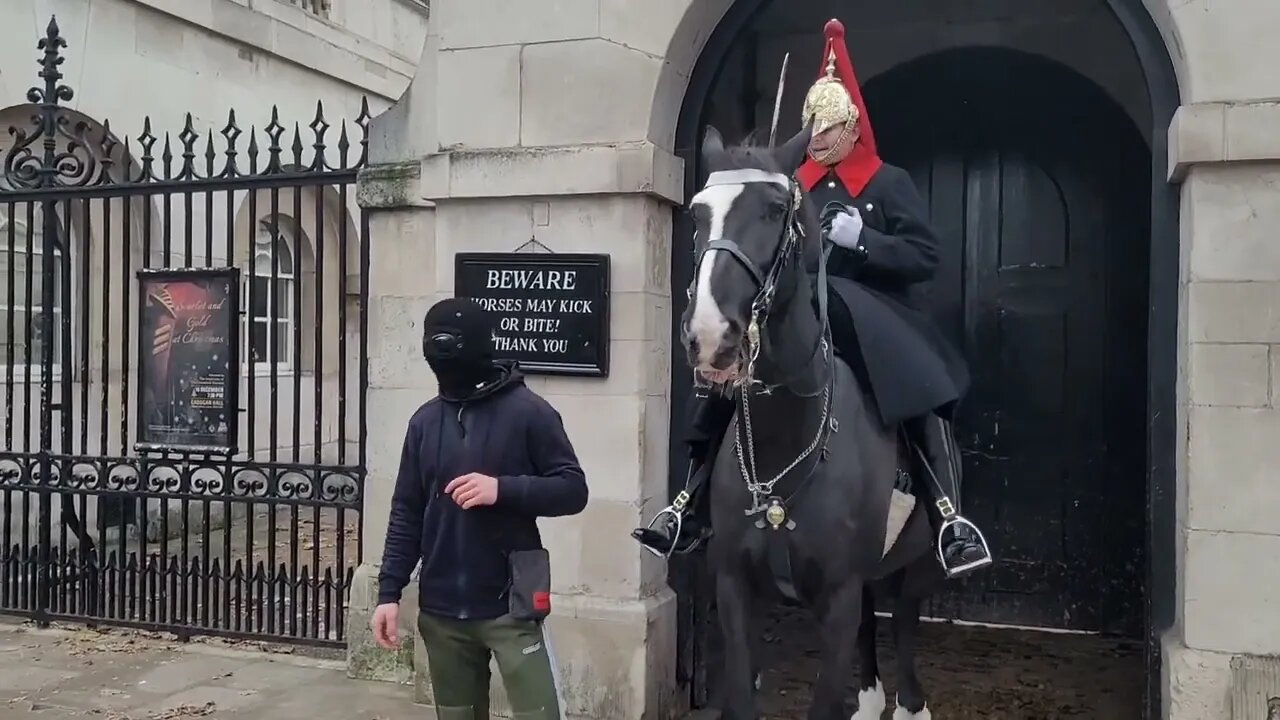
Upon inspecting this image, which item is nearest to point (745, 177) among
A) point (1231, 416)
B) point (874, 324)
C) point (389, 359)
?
point (874, 324)

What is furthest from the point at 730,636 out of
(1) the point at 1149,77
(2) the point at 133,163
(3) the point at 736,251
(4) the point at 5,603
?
(2) the point at 133,163

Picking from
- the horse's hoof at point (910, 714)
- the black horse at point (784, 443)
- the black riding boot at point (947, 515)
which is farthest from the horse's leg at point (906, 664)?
the black horse at point (784, 443)

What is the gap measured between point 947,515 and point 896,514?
188mm

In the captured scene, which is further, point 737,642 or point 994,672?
point 994,672

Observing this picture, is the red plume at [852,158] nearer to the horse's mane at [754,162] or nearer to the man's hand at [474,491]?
the horse's mane at [754,162]

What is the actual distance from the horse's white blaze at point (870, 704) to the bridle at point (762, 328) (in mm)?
1736

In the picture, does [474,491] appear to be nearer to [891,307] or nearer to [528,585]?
[528,585]

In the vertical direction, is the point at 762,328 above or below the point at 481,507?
above

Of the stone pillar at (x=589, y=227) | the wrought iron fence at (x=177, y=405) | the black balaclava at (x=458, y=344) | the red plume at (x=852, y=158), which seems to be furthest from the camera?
the wrought iron fence at (x=177, y=405)

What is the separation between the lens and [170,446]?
6.96 metres

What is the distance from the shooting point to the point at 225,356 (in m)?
6.93

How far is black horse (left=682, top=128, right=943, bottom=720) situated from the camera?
320 cm

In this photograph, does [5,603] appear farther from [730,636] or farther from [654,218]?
[730,636]

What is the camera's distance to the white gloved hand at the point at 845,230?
416 cm
